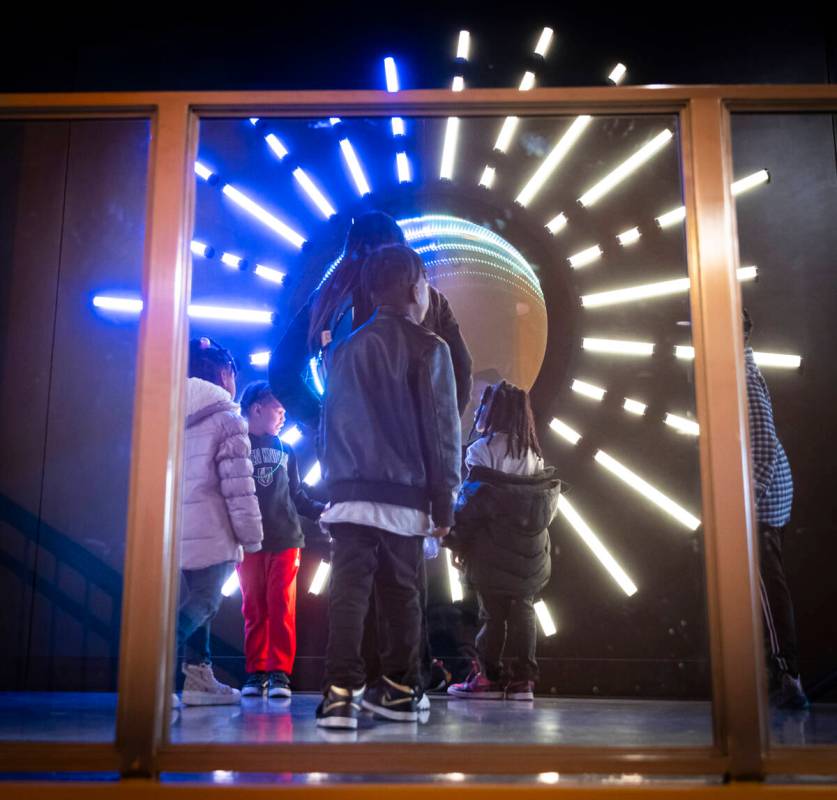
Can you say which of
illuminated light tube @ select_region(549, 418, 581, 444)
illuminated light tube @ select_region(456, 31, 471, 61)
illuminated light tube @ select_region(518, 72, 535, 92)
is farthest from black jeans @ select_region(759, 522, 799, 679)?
illuminated light tube @ select_region(456, 31, 471, 61)

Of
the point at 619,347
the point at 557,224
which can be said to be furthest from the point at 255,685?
the point at 557,224

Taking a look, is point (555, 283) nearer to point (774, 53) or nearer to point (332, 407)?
point (774, 53)

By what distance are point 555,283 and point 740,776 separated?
297cm

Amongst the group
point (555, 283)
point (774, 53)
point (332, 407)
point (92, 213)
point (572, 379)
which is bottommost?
point (332, 407)

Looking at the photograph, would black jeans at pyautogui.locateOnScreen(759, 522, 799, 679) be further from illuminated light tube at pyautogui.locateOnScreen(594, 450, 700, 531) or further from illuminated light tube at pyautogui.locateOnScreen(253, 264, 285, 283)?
illuminated light tube at pyautogui.locateOnScreen(253, 264, 285, 283)

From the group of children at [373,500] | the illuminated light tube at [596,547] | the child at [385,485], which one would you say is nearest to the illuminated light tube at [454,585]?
the group of children at [373,500]

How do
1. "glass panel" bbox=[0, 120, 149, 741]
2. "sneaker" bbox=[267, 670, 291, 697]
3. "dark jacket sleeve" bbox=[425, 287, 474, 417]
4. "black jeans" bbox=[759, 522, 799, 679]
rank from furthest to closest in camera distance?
"glass panel" bbox=[0, 120, 149, 741] < "sneaker" bbox=[267, 670, 291, 697] < "black jeans" bbox=[759, 522, 799, 679] < "dark jacket sleeve" bbox=[425, 287, 474, 417]

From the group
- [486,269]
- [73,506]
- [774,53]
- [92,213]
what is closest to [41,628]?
[73,506]

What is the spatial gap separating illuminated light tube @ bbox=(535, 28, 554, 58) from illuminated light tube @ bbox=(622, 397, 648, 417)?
1632mm

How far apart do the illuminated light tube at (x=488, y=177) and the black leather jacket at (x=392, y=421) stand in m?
1.72

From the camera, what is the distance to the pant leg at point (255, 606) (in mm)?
3975

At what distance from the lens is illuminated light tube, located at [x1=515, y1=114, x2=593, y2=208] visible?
15.5 ft

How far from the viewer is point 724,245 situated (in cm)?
219

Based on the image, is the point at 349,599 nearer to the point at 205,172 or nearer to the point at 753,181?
the point at 205,172
